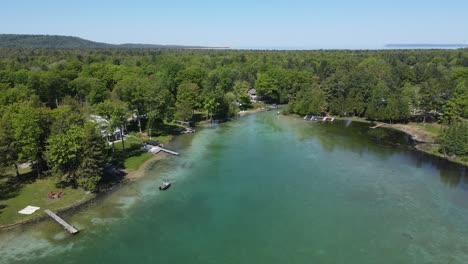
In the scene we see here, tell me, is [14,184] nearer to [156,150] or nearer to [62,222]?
[62,222]

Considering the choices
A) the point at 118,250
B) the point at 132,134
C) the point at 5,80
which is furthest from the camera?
the point at 5,80

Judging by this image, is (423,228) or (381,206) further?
(381,206)

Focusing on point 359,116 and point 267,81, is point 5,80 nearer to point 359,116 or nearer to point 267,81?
point 267,81

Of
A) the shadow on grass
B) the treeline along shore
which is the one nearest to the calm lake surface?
the treeline along shore

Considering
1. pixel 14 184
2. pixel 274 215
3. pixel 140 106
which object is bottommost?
pixel 274 215

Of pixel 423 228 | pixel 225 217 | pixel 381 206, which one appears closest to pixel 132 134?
pixel 225 217

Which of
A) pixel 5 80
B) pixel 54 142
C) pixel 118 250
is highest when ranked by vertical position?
pixel 5 80

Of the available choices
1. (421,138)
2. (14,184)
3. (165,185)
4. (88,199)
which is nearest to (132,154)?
(165,185)

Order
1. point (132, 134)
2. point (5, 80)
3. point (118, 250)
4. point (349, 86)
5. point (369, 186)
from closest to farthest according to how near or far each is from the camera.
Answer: point (118, 250), point (369, 186), point (132, 134), point (5, 80), point (349, 86)
